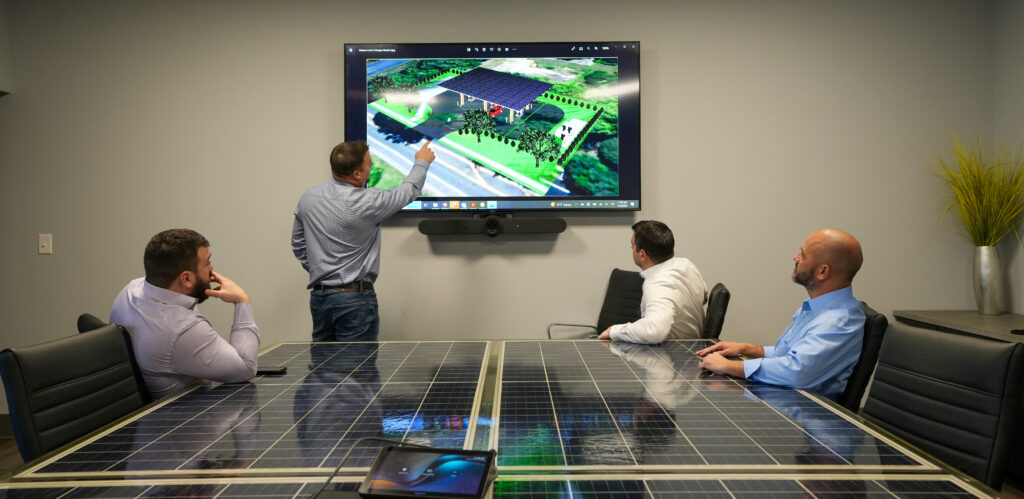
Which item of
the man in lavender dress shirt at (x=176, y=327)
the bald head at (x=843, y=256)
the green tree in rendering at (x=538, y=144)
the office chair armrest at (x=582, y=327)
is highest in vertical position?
the green tree in rendering at (x=538, y=144)

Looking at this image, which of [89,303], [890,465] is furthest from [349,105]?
[890,465]

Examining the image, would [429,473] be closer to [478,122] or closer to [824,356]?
[824,356]

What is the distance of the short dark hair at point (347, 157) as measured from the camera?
308cm

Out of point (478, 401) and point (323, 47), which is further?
point (323, 47)

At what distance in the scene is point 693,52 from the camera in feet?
12.9

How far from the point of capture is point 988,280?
3.60 m

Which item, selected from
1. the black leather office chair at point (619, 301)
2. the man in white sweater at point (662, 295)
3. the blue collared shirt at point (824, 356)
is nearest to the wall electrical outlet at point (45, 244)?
the black leather office chair at point (619, 301)

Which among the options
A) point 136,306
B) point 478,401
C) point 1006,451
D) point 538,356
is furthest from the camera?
point 538,356

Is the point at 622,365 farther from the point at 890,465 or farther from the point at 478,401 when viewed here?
the point at 890,465

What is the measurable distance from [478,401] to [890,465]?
0.95 metres

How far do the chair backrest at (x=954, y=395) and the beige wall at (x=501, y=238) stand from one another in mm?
2258

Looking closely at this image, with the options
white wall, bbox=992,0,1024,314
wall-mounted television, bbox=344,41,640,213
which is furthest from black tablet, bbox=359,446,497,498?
white wall, bbox=992,0,1024,314

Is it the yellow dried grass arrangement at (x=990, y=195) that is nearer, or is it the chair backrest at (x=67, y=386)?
the chair backrest at (x=67, y=386)

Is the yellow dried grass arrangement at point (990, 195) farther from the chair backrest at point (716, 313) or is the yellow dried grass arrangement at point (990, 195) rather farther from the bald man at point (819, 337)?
the bald man at point (819, 337)
